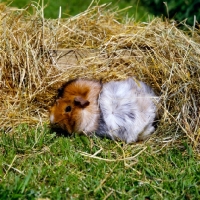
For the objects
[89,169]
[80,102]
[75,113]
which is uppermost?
[80,102]

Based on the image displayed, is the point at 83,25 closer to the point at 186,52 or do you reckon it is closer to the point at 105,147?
the point at 186,52

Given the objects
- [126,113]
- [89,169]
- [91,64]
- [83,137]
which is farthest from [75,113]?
[91,64]

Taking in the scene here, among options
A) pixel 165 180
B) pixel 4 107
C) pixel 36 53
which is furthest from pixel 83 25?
pixel 165 180

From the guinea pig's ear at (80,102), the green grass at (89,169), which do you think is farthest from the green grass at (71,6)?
the green grass at (89,169)

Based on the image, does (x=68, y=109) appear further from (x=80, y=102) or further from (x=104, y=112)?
(x=104, y=112)

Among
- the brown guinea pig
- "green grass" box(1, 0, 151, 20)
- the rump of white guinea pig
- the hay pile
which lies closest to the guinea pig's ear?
the brown guinea pig
